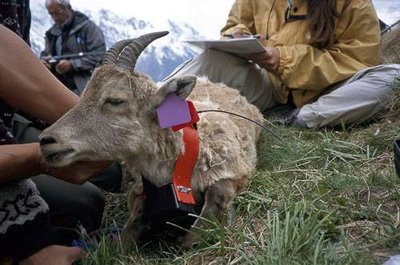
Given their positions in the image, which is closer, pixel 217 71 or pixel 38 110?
pixel 38 110

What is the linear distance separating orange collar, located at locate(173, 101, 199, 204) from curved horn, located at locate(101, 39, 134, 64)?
56 cm

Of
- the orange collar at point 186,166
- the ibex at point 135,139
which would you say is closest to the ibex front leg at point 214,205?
the ibex at point 135,139

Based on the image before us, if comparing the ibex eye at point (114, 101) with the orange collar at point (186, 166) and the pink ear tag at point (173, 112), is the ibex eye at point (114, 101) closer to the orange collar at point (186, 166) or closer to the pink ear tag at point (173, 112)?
the pink ear tag at point (173, 112)

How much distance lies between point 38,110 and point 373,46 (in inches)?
144

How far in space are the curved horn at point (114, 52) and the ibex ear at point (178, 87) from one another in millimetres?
344

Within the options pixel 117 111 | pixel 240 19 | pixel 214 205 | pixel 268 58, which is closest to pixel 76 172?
Answer: pixel 117 111

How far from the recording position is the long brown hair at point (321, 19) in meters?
5.02

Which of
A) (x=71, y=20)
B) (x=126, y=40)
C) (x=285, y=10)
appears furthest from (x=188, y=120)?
(x=71, y=20)

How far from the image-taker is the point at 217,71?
5621 millimetres

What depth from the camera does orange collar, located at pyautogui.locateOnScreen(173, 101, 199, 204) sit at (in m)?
3.00

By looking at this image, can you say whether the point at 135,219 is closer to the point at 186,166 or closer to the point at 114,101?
the point at 186,166

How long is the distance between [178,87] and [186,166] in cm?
46

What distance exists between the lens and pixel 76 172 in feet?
9.23

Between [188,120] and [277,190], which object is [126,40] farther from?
[277,190]
